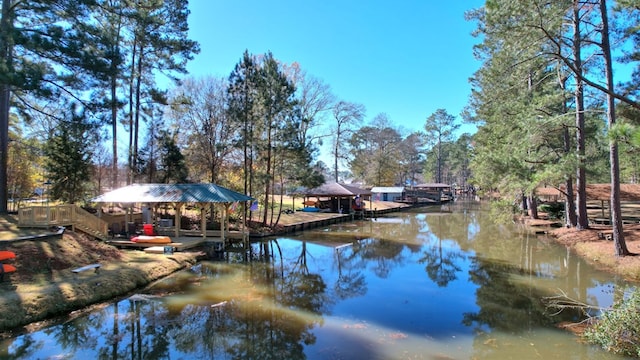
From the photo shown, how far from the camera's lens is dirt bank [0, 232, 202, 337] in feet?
24.0

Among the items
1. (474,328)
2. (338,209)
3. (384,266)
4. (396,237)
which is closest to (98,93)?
(384,266)

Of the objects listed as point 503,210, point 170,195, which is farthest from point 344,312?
point 503,210

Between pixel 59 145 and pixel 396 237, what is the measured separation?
59.3 feet

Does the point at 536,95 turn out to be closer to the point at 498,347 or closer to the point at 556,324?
the point at 556,324

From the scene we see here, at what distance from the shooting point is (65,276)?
9.11 metres

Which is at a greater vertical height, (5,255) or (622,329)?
(5,255)

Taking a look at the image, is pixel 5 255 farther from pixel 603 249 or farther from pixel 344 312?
pixel 603 249

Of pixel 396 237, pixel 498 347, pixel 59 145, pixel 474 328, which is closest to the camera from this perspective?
pixel 498 347

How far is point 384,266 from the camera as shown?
1344 centimetres

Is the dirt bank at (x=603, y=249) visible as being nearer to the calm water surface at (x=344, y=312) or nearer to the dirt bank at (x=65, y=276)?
the calm water surface at (x=344, y=312)

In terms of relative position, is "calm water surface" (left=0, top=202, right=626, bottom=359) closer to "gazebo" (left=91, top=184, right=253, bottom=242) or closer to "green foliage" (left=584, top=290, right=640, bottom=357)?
"green foliage" (left=584, top=290, right=640, bottom=357)

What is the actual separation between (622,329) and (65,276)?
1176cm

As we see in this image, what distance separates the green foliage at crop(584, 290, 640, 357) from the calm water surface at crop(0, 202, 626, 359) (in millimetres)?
248

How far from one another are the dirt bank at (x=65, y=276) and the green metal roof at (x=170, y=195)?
315cm
